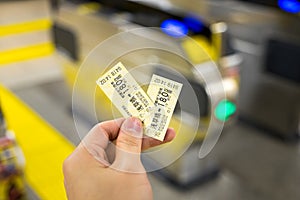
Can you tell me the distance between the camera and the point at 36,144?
1.91m

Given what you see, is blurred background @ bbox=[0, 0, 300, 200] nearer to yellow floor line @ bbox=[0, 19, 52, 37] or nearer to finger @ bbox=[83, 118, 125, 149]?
yellow floor line @ bbox=[0, 19, 52, 37]

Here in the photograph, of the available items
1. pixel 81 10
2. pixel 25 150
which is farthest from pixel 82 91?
pixel 81 10

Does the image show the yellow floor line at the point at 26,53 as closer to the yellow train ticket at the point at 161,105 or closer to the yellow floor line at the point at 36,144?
the yellow floor line at the point at 36,144

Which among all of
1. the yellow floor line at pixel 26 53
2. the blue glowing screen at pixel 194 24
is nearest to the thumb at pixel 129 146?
the blue glowing screen at pixel 194 24

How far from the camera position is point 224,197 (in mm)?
2021

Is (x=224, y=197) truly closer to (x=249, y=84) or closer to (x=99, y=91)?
(x=249, y=84)

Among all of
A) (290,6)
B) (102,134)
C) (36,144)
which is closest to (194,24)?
(290,6)

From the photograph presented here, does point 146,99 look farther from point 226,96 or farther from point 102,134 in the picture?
point 226,96

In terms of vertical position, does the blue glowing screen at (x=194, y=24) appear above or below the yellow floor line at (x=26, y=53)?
above

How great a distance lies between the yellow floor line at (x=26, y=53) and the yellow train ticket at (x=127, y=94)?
3.21 metres

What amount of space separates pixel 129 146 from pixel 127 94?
0.29 ft

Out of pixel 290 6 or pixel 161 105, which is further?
pixel 290 6

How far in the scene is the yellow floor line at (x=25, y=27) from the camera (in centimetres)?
374

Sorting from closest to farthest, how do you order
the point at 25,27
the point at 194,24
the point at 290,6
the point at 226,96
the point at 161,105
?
1. the point at 161,105
2. the point at 226,96
3. the point at 194,24
4. the point at 290,6
5. the point at 25,27
